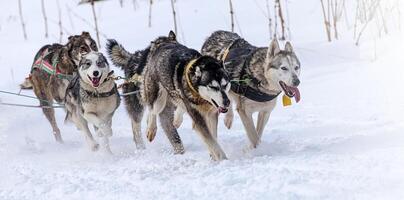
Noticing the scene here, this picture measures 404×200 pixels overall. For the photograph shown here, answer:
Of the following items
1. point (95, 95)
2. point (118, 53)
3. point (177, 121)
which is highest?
point (118, 53)

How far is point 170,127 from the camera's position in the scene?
5320 mm

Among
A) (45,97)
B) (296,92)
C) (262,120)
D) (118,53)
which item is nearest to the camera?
(296,92)

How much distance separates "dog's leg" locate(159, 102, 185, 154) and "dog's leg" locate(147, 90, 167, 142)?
0.11 metres

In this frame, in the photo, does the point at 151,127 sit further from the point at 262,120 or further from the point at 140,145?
the point at 262,120

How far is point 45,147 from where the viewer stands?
5879 mm

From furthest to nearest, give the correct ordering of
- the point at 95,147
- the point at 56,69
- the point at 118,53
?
1. the point at 56,69
2. the point at 118,53
3. the point at 95,147

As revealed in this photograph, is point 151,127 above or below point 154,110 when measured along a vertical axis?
below

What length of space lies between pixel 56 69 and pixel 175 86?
1.96m

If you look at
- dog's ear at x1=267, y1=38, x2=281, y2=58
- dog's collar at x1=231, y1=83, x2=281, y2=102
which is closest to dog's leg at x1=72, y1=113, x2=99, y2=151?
dog's collar at x1=231, y1=83, x2=281, y2=102

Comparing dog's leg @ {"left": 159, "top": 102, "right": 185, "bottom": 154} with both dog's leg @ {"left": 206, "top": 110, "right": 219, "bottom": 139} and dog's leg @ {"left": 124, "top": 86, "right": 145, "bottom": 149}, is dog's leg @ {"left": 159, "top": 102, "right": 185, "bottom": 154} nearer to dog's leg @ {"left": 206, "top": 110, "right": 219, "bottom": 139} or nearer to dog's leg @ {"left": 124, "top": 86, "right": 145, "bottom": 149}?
dog's leg @ {"left": 124, "top": 86, "right": 145, "bottom": 149}

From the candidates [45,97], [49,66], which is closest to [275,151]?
[49,66]

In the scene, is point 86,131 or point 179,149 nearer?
point 179,149

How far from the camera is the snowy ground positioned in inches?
134

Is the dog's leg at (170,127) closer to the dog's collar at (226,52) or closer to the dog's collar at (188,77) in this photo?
the dog's collar at (226,52)
